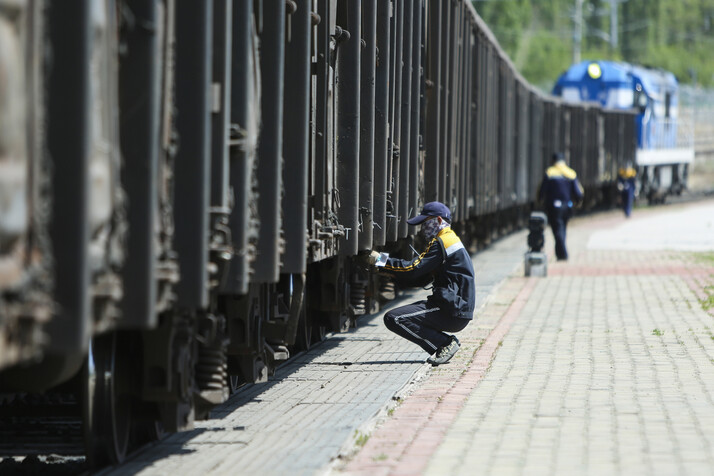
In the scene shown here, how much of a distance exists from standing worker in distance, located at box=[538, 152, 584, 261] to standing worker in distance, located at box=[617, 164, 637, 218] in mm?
18506

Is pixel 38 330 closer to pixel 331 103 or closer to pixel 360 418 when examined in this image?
pixel 360 418

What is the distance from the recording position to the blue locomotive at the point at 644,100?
47312mm

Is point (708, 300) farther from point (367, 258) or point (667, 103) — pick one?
point (667, 103)

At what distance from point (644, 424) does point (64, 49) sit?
458 centimetres

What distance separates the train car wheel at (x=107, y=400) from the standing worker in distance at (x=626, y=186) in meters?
35.7

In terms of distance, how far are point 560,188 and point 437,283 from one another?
12.8 metres

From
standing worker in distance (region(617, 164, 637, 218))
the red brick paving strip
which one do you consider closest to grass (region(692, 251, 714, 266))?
the red brick paving strip

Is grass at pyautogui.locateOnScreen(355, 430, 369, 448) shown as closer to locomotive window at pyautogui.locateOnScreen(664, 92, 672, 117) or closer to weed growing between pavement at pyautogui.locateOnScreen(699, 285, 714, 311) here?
weed growing between pavement at pyautogui.locateOnScreen(699, 285, 714, 311)

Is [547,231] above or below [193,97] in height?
below

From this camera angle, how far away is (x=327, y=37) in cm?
986

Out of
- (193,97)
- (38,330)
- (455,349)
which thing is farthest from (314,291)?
(38,330)

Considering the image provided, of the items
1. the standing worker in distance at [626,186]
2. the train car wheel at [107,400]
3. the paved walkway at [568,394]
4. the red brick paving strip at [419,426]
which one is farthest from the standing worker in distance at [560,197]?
the standing worker in distance at [626,186]

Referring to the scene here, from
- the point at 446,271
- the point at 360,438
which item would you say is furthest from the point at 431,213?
the point at 360,438

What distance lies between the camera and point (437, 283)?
11.1 meters
